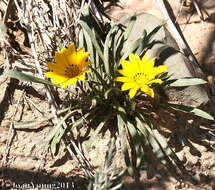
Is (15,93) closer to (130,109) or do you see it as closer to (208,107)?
(130,109)

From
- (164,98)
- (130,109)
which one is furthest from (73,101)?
(164,98)

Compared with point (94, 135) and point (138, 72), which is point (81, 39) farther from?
point (94, 135)

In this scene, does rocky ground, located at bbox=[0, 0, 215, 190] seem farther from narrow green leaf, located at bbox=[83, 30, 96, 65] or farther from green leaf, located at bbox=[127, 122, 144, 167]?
narrow green leaf, located at bbox=[83, 30, 96, 65]

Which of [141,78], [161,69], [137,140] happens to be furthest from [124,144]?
[161,69]

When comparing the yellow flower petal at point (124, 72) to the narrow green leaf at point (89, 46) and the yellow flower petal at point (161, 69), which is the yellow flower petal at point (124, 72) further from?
the narrow green leaf at point (89, 46)

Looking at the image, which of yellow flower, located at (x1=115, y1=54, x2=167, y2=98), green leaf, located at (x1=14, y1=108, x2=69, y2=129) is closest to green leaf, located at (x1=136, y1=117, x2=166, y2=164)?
yellow flower, located at (x1=115, y1=54, x2=167, y2=98)

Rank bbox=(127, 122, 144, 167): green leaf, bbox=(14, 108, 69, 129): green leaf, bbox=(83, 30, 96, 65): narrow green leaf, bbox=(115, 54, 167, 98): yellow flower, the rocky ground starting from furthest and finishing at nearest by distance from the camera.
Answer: bbox=(83, 30, 96, 65): narrow green leaf → bbox=(14, 108, 69, 129): green leaf → the rocky ground → bbox=(127, 122, 144, 167): green leaf → bbox=(115, 54, 167, 98): yellow flower
